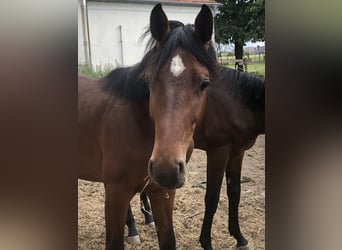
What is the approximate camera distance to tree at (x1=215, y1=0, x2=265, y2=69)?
3.45 feet

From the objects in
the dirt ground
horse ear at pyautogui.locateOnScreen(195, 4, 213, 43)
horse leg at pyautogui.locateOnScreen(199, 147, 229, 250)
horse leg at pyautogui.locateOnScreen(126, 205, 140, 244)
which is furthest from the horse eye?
horse leg at pyautogui.locateOnScreen(126, 205, 140, 244)

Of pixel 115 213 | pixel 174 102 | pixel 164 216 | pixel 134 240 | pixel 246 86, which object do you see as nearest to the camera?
pixel 174 102

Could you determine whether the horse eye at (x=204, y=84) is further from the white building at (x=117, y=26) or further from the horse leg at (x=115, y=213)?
the horse leg at (x=115, y=213)

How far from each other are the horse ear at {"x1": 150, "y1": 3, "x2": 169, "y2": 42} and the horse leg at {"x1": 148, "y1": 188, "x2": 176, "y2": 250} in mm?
543

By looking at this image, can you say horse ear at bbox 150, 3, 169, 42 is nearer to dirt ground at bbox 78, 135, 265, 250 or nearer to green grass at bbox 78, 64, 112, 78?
green grass at bbox 78, 64, 112, 78

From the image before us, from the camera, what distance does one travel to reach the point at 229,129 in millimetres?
1575

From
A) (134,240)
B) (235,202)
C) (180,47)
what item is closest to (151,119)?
(180,47)

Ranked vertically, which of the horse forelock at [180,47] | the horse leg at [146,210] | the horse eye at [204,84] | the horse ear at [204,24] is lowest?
the horse leg at [146,210]

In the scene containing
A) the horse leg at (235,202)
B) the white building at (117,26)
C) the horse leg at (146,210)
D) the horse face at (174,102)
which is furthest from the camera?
the horse leg at (146,210)

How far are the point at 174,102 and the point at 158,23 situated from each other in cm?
23

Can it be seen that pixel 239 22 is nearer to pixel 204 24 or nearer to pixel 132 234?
pixel 204 24

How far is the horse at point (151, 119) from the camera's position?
2.98ft

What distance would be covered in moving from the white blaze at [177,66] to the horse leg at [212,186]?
2.02 ft

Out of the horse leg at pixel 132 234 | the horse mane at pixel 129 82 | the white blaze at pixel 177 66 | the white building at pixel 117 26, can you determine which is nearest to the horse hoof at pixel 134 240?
the horse leg at pixel 132 234
